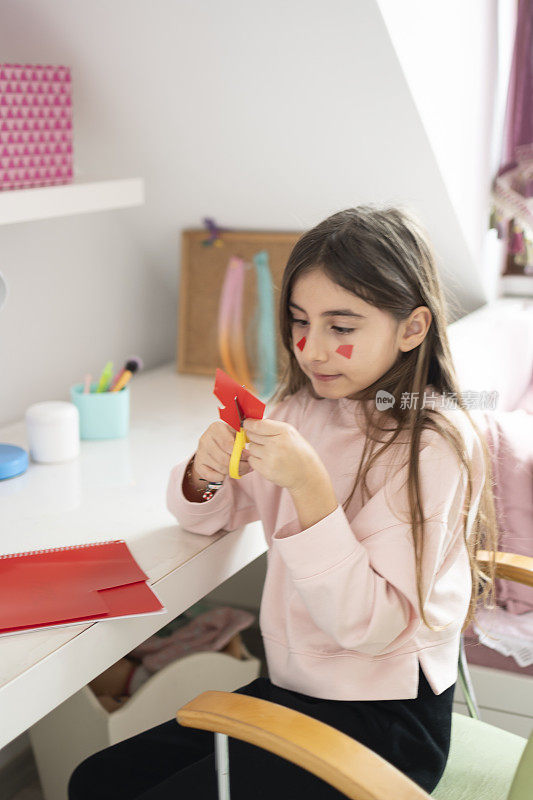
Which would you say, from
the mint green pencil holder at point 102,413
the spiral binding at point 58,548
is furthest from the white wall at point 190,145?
the spiral binding at point 58,548

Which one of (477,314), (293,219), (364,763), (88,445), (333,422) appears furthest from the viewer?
(477,314)

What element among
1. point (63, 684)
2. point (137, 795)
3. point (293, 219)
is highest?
point (293, 219)

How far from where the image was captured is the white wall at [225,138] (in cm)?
151

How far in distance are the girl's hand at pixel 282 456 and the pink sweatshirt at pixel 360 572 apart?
0.20 feet

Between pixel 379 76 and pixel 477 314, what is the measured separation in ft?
2.63

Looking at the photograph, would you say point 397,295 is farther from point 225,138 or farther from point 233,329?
point 233,329

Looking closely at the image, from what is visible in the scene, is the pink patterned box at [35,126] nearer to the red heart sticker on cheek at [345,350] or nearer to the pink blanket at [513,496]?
the red heart sticker on cheek at [345,350]

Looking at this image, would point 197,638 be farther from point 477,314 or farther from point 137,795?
point 477,314

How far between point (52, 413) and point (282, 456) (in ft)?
2.21

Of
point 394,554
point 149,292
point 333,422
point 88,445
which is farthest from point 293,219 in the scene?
point 394,554

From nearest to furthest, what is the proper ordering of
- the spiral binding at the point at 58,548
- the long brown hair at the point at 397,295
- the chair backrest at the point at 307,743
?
the chair backrest at the point at 307,743 < the long brown hair at the point at 397,295 < the spiral binding at the point at 58,548

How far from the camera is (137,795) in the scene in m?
1.13

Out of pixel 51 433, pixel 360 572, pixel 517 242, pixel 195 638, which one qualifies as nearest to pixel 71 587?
pixel 360 572

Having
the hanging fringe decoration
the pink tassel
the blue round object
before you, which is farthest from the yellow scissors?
the pink tassel
